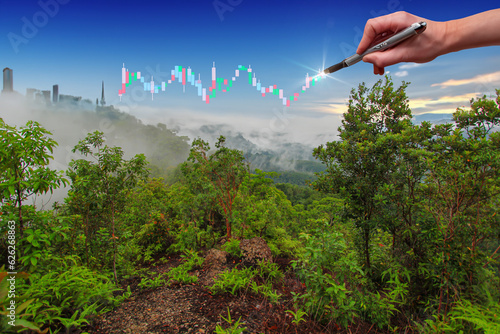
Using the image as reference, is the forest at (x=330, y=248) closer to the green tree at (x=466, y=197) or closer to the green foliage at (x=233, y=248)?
the green tree at (x=466, y=197)

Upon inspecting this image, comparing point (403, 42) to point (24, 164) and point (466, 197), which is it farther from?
point (24, 164)

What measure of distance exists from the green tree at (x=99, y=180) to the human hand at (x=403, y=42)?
4.96m

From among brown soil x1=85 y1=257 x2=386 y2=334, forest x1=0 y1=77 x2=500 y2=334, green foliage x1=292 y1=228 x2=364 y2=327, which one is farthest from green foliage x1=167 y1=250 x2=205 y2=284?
green foliage x1=292 y1=228 x2=364 y2=327

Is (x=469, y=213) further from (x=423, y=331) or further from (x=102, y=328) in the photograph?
(x=102, y=328)

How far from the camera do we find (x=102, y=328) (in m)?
3.43

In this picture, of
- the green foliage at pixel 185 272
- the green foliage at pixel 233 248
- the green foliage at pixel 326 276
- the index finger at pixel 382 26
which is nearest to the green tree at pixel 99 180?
the green foliage at pixel 185 272

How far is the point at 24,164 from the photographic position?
3109mm

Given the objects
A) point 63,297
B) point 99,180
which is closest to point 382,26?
point 63,297

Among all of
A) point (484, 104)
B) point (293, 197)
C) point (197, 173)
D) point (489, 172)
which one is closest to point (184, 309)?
point (197, 173)

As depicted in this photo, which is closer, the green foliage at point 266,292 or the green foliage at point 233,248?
the green foliage at point 266,292

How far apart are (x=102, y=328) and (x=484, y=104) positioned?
7.27 m

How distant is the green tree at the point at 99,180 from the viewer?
4.76m

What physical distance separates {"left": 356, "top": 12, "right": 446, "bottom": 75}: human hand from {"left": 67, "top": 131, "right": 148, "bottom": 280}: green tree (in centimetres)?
496

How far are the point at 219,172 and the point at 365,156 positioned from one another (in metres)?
5.28
